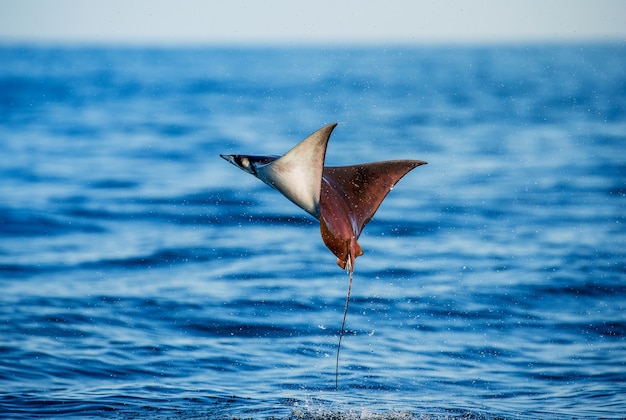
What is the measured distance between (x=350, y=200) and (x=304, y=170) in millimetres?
679

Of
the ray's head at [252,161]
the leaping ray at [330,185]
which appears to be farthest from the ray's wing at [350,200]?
the ray's head at [252,161]

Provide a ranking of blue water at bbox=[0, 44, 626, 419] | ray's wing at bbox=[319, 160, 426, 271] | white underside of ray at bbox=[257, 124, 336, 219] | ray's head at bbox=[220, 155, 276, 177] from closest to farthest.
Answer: white underside of ray at bbox=[257, 124, 336, 219]
ray's wing at bbox=[319, 160, 426, 271]
ray's head at bbox=[220, 155, 276, 177]
blue water at bbox=[0, 44, 626, 419]

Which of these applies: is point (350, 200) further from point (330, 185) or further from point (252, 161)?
point (252, 161)

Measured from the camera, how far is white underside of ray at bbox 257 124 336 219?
4918 mm

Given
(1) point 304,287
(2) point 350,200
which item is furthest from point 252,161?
(1) point 304,287

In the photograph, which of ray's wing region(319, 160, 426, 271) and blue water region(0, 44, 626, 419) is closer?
ray's wing region(319, 160, 426, 271)

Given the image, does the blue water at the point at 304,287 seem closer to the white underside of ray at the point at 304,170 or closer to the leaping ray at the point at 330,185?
the leaping ray at the point at 330,185

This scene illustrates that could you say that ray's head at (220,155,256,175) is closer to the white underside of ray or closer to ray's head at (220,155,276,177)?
ray's head at (220,155,276,177)

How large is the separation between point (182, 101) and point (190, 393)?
128 feet

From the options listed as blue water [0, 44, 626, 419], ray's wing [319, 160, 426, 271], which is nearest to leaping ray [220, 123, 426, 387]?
ray's wing [319, 160, 426, 271]

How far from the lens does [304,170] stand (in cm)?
500

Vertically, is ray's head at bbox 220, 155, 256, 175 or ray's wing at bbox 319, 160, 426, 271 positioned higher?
ray's head at bbox 220, 155, 256, 175

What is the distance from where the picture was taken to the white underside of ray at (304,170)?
4.92 metres

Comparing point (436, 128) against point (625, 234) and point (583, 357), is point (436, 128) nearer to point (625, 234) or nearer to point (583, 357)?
point (625, 234)
